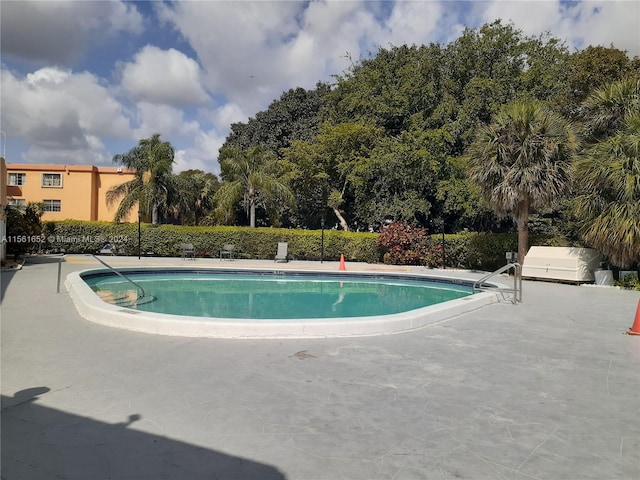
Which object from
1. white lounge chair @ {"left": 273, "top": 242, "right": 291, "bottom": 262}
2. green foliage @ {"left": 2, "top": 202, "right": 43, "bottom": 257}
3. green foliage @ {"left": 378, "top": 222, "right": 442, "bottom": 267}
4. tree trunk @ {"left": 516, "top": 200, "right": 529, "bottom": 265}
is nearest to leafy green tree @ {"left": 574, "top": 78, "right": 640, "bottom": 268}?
tree trunk @ {"left": 516, "top": 200, "right": 529, "bottom": 265}

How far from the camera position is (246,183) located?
26.4m

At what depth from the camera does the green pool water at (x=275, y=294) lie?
10.7m

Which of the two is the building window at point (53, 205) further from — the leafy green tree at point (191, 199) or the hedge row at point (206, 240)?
the hedge row at point (206, 240)

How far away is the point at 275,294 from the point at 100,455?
34.4 ft

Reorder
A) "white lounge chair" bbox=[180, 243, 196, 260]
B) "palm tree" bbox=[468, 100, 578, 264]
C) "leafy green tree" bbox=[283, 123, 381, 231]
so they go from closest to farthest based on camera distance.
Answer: "palm tree" bbox=[468, 100, 578, 264] < "white lounge chair" bbox=[180, 243, 196, 260] < "leafy green tree" bbox=[283, 123, 381, 231]

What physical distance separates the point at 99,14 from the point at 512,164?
1429 centimetres

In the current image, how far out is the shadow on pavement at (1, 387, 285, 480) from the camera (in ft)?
9.46

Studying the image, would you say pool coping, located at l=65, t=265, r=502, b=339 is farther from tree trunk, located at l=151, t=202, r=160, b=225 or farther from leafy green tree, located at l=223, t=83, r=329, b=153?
leafy green tree, located at l=223, t=83, r=329, b=153

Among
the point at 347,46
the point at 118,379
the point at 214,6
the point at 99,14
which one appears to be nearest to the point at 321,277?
the point at 214,6

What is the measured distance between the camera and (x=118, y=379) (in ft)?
15.4

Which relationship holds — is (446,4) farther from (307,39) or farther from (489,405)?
(489,405)

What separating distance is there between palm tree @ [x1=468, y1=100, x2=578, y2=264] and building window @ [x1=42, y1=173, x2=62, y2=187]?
102 feet

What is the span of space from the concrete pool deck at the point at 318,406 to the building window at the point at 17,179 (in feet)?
106

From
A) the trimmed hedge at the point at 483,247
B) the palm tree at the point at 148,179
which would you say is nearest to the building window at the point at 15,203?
the palm tree at the point at 148,179
